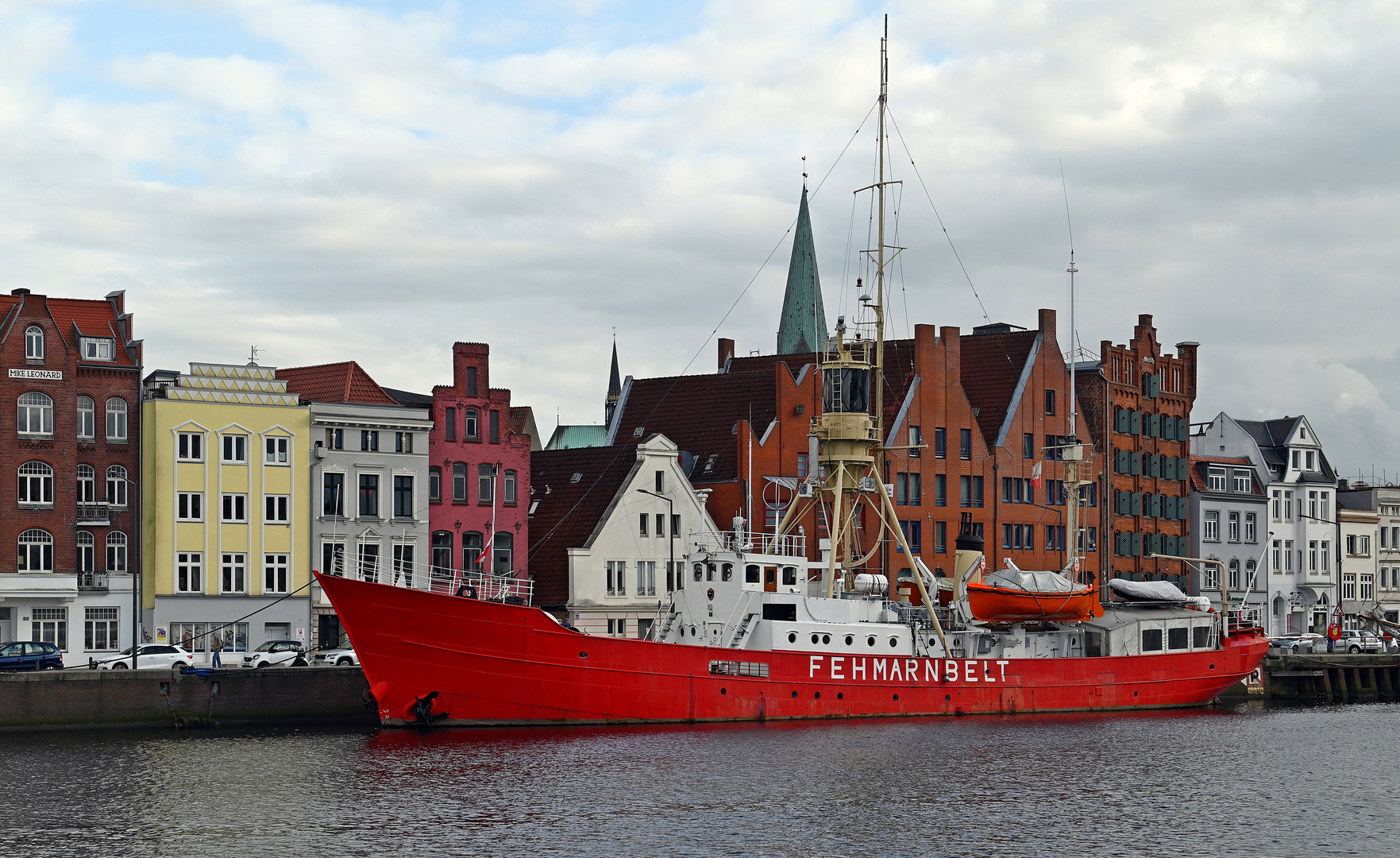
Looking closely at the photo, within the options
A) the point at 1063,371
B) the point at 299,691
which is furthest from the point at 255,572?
the point at 1063,371

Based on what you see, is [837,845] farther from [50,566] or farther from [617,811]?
[50,566]

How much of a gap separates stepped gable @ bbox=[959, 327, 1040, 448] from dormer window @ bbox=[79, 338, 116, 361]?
4313 centimetres

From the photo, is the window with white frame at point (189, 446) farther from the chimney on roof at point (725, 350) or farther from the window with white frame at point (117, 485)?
the chimney on roof at point (725, 350)

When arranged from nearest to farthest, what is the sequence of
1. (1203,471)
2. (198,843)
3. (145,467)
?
(198,843), (145,467), (1203,471)

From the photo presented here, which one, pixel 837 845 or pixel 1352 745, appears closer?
pixel 837 845

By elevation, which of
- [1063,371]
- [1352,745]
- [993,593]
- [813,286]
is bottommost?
[1352,745]

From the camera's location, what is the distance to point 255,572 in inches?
2771

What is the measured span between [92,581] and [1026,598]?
1362 inches

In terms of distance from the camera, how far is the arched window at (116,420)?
224 ft

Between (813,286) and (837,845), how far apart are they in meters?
112

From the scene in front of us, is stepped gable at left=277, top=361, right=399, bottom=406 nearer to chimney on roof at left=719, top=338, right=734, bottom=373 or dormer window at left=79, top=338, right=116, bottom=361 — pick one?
dormer window at left=79, top=338, right=116, bottom=361

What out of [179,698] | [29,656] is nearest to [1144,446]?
[179,698]

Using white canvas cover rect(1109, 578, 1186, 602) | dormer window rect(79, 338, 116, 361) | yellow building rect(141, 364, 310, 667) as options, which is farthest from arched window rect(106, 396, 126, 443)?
white canvas cover rect(1109, 578, 1186, 602)

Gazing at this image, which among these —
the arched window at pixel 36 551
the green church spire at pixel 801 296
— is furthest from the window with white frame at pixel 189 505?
the green church spire at pixel 801 296
